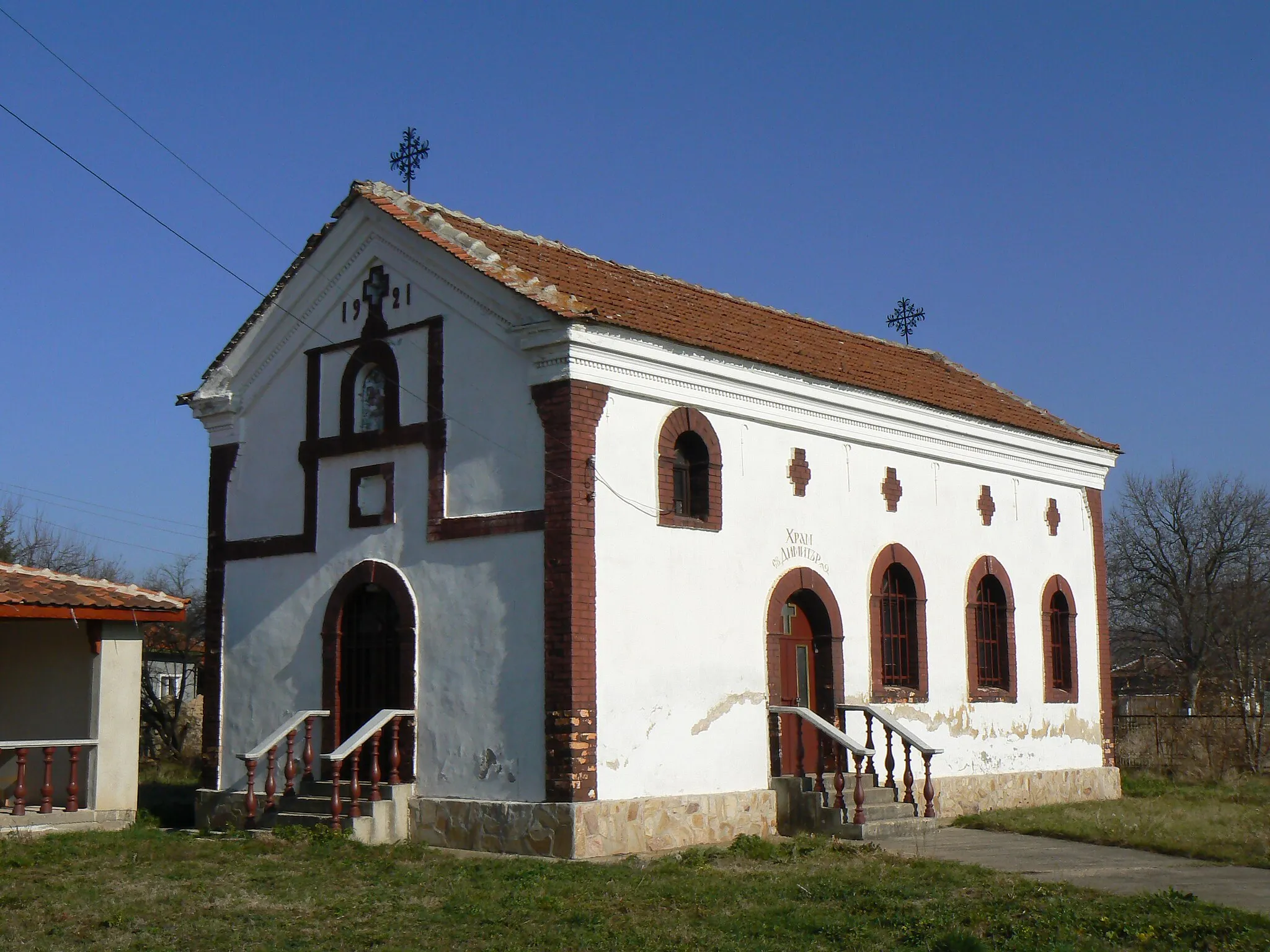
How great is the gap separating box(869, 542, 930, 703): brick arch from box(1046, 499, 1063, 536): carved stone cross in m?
3.83

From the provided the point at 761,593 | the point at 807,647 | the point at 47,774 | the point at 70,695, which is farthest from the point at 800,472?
the point at 70,695

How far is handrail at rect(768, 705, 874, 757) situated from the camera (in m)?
16.0

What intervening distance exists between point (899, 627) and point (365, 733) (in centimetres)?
750

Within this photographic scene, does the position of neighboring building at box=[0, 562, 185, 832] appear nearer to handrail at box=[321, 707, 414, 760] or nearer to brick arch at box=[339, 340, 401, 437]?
handrail at box=[321, 707, 414, 760]

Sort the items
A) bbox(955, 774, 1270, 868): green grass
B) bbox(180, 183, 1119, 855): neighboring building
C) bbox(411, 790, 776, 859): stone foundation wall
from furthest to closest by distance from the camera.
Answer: bbox(180, 183, 1119, 855): neighboring building
bbox(955, 774, 1270, 868): green grass
bbox(411, 790, 776, 859): stone foundation wall

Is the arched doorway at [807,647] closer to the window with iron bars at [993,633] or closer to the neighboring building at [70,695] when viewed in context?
the window with iron bars at [993,633]

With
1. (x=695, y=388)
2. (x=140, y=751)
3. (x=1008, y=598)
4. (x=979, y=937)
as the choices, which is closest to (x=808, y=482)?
(x=695, y=388)

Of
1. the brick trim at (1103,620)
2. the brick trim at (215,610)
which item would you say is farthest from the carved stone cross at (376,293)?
the brick trim at (1103,620)

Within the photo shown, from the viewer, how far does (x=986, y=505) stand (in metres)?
20.9

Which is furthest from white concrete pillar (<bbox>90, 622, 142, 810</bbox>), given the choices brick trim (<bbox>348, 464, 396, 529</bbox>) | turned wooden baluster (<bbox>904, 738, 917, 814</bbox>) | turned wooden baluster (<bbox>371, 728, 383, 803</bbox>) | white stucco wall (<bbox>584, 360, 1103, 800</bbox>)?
turned wooden baluster (<bbox>904, 738, 917, 814</bbox>)

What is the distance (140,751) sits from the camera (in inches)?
1196

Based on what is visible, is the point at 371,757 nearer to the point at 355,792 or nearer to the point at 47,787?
the point at 355,792

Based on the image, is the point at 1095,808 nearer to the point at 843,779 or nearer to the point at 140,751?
the point at 843,779

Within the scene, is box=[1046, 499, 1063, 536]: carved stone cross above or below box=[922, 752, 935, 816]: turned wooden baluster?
above
